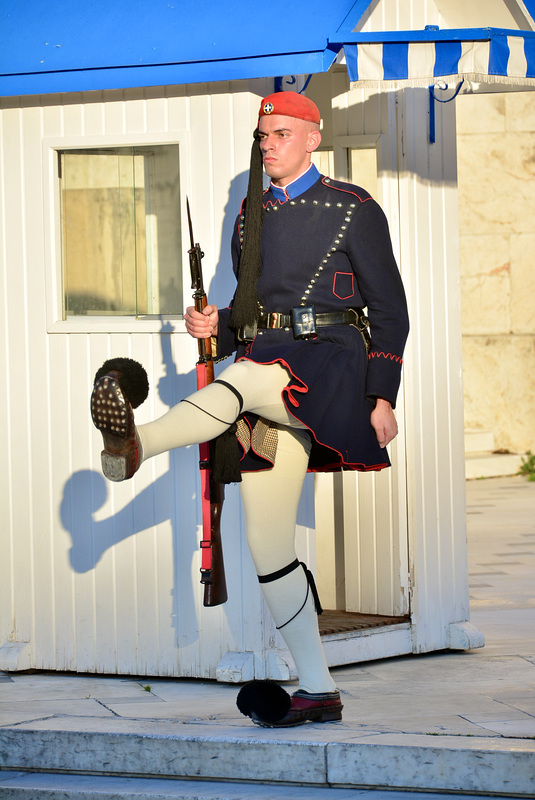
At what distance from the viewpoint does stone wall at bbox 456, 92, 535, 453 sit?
44.9ft

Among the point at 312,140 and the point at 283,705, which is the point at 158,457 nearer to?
the point at 283,705

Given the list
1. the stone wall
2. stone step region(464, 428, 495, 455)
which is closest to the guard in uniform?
stone step region(464, 428, 495, 455)

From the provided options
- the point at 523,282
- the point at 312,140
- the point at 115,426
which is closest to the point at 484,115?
the point at 523,282

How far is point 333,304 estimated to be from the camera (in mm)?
3873

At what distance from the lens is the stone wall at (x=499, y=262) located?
13.7 meters

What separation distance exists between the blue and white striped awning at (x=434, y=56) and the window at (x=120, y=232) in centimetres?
99

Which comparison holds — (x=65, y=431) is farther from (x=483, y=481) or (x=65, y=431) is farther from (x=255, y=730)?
(x=483, y=481)

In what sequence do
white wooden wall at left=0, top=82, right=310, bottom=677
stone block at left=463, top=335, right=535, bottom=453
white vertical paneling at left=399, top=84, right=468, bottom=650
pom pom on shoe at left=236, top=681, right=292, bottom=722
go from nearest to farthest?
pom pom on shoe at left=236, top=681, right=292, bottom=722
white wooden wall at left=0, top=82, right=310, bottom=677
white vertical paneling at left=399, top=84, right=468, bottom=650
stone block at left=463, top=335, right=535, bottom=453

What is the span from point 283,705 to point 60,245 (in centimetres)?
217

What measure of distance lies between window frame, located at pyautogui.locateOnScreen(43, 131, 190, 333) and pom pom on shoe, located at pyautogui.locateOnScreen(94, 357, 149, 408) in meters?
1.23

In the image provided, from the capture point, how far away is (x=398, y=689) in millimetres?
4645

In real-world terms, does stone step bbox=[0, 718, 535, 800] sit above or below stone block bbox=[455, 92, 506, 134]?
below

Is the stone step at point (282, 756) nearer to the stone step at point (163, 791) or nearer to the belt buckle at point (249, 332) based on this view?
the stone step at point (163, 791)

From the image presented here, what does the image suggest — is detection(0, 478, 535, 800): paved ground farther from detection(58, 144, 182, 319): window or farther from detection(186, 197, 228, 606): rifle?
detection(58, 144, 182, 319): window
